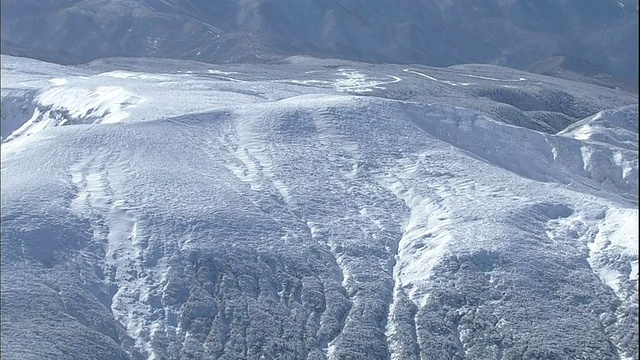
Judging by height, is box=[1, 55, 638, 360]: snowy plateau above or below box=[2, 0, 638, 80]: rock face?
above

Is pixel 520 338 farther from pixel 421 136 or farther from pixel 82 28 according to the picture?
pixel 82 28

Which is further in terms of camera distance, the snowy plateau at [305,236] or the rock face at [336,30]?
the rock face at [336,30]

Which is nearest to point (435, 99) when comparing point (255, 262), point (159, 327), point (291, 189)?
point (291, 189)

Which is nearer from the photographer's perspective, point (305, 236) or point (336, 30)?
point (305, 236)

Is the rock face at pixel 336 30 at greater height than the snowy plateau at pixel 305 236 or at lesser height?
lesser
